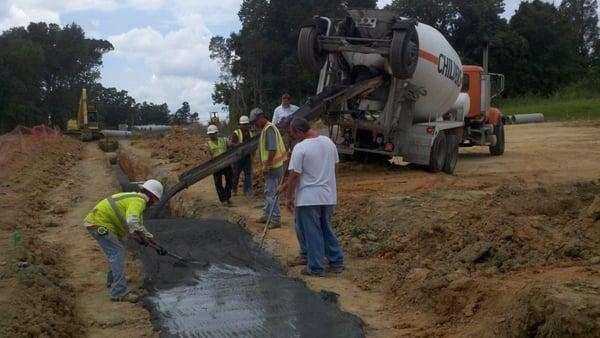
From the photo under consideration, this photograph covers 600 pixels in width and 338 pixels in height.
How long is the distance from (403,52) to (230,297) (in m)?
7.07

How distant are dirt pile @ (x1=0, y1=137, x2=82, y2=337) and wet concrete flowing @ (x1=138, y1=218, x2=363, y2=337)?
0.87 metres

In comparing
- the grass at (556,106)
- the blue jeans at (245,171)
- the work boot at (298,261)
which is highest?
the grass at (556,106)

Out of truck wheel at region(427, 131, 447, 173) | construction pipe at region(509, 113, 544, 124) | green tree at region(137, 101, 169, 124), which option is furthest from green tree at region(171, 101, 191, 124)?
truck wheel at region(427, 131, 447, 173)

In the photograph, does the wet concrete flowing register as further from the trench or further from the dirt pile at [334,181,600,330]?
the dirt pile at [334,181,600,330]

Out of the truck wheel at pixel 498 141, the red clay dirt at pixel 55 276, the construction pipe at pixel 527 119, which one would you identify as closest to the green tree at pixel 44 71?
the construction pipe at pixel 527 119

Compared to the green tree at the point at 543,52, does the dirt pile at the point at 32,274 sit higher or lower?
lower

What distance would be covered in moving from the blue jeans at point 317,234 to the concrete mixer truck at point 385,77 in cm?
559

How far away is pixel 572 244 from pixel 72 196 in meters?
12.0

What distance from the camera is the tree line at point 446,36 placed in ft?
142

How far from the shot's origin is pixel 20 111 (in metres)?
64.9

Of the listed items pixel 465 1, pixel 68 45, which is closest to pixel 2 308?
pixel 465 1

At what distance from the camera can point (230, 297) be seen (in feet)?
22.7

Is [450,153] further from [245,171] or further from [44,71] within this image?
[44,71]

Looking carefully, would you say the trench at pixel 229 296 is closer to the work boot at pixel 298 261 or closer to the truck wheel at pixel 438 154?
the work boot at pixel 298 261
